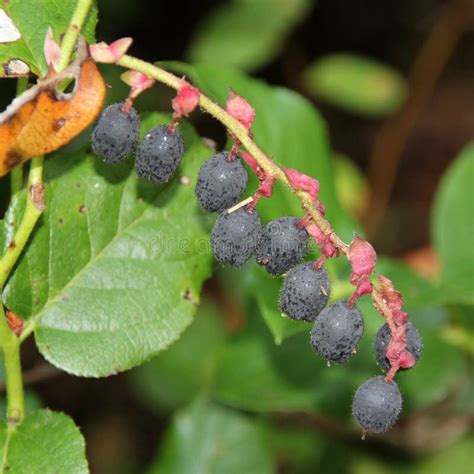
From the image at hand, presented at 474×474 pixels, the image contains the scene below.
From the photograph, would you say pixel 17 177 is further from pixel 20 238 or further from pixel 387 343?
pixel 387 343

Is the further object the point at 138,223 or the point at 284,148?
the point at 284,148

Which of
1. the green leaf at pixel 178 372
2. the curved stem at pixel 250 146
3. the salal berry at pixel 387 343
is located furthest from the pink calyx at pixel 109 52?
the green leaf at pixel 178 372

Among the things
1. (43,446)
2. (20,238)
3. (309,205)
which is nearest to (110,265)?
(20,238)

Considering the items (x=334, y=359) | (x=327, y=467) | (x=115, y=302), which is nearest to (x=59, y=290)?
(x=115, y=302)

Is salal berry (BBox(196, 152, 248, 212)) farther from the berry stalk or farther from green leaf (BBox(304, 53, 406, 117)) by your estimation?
green leaf (BBox(304, 53, 406, 117))

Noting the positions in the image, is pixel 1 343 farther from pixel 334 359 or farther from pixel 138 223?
pixel 334 359

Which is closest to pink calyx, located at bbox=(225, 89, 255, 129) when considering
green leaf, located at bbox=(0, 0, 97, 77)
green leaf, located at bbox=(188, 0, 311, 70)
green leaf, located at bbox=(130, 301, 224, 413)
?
green leaf, located at bbox=(0, 0, 97, 77)

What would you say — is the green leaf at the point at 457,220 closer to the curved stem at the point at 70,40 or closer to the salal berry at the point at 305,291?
the salal berry at the point at 305,291

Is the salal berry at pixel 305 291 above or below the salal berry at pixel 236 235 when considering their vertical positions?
below
